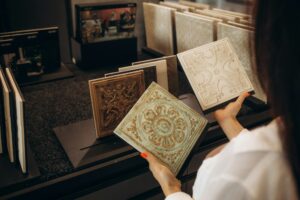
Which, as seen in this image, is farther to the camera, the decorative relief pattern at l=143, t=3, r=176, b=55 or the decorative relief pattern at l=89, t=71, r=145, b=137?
the decorative relief pattern at l=143, t=3, r=176, b=55

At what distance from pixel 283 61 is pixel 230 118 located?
67 cm

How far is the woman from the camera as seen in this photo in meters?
0.51

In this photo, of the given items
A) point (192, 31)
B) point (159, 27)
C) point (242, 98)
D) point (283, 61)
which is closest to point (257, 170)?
point (283, 61)

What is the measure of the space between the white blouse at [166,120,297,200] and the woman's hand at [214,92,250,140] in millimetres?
513

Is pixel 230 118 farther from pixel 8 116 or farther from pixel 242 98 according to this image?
pixel 8 116

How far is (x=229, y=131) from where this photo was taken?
3.69 feet

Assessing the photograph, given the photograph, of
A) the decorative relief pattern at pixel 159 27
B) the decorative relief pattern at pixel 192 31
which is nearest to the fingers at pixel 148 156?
the decorative relief pattern at pixel 192 31

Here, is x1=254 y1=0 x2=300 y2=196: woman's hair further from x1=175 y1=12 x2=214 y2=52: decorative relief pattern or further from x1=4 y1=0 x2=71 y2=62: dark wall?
x1=4 y1=0 x2=71 y2=62: dark wall

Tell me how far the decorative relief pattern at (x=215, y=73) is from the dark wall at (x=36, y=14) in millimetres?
750

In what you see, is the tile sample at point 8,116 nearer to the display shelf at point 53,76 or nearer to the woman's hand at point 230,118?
the display shelf at point 53,76

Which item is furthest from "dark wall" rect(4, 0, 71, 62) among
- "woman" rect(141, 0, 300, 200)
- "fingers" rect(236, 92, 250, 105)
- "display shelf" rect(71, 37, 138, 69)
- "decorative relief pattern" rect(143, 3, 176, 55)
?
"woman" rect(141, 0, 300, 200)

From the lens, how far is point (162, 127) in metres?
1.00

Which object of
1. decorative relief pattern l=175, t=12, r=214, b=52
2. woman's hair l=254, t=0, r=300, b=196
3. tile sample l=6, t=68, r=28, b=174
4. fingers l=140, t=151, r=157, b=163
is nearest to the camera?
woman's hair l=254, t=0, r=300, b=196

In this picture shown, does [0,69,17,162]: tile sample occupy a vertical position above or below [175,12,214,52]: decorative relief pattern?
below
